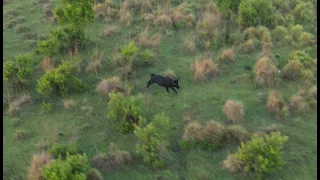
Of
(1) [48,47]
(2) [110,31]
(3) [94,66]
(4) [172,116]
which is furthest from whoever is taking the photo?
(2) [110,31]

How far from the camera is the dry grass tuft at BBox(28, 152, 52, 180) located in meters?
7.04

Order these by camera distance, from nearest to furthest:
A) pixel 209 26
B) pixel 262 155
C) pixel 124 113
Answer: pixel 262 155 → pixel 124 113 → pixel 209 26

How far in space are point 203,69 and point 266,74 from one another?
5.81 feet

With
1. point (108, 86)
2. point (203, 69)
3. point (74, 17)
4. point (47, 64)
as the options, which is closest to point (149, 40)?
point (74, 17)

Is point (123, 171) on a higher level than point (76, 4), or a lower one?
lower

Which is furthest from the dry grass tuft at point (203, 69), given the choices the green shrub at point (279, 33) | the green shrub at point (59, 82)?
the green shrub at point (59, 82)

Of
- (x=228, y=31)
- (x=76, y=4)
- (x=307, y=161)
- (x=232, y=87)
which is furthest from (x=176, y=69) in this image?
(x=307, y=161)

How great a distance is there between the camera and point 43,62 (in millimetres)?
11438

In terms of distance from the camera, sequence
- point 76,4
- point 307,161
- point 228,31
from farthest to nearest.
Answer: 1. point 228,31
2. point 76,4
3. point 307,161

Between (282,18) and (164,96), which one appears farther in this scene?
(282,18)

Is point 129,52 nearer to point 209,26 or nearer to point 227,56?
point 227,56

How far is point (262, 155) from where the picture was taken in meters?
6.89

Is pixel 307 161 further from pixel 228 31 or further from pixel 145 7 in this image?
pixel 145 7

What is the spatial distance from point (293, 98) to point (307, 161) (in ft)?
6.88
